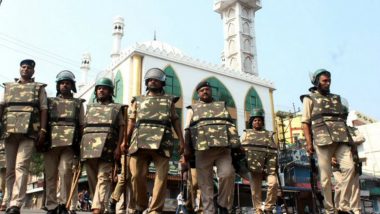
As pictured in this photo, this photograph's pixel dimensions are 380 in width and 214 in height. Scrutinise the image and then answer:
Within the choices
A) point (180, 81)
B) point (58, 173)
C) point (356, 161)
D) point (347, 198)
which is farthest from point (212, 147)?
point (180, 81)

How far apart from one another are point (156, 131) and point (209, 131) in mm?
976

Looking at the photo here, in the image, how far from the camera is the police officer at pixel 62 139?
5.49 meters

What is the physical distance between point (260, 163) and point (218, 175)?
248 cm

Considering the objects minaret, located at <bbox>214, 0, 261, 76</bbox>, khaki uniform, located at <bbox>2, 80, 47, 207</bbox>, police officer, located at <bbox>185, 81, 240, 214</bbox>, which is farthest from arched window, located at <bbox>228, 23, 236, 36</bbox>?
khaki uniform, located at <bbox>2, 80, 47, 207</bbox>

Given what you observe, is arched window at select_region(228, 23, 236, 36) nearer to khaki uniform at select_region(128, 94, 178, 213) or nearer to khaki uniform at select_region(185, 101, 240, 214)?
khaki uniform at select_region(185, 101, 240, 214)

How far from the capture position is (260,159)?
26.3ft

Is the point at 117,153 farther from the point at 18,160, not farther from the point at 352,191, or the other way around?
the point at 352,191

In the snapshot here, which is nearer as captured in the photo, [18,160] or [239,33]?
[18,160]

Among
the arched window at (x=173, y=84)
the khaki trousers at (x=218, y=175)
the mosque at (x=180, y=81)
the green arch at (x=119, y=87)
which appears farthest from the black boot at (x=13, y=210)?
the arched window at (x=173, y=84)

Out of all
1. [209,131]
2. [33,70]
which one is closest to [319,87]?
[209,131]

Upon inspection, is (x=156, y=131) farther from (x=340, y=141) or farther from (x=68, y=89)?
(x=340, y=141)

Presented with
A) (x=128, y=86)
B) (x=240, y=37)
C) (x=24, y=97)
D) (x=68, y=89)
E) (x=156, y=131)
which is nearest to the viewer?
(x=156, y=131)

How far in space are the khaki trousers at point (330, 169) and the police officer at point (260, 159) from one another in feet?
6.85

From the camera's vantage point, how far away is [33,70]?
5.95m
